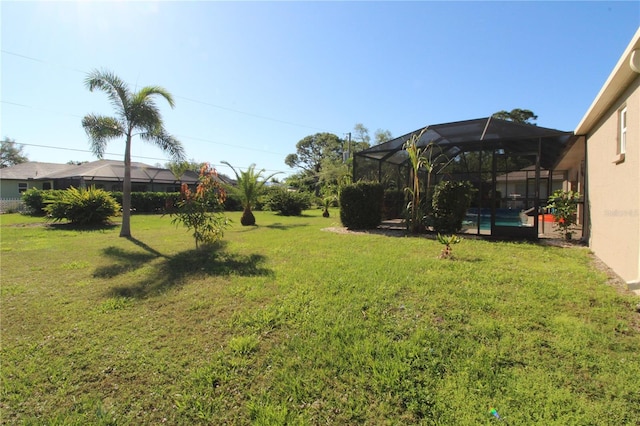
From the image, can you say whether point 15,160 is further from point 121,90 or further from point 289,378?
point 289,378

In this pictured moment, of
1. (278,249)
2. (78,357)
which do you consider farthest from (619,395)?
(278,249)

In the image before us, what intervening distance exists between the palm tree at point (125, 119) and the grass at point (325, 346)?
554 cm

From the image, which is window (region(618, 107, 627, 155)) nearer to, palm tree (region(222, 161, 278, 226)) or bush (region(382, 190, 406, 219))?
bush (region(382, 190, 406, 219))

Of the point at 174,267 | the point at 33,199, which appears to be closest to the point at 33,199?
the point at 33,199

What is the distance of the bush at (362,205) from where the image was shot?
32.4 feet

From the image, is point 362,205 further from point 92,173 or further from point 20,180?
point 20,180

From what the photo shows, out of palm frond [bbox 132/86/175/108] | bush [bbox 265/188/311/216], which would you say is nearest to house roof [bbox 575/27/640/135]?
palm frond [bbox 132/86/175/108]

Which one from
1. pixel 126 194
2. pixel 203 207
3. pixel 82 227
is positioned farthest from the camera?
pixel 82 227

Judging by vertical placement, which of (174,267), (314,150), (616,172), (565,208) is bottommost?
(174,267)

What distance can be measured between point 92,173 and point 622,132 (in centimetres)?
2760

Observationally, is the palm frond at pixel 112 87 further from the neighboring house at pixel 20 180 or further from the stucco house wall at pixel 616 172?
the neighboring house at pixel 20 180

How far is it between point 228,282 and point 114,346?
73.1 inches

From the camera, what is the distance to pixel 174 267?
566 centimetres

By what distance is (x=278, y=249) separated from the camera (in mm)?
6996
